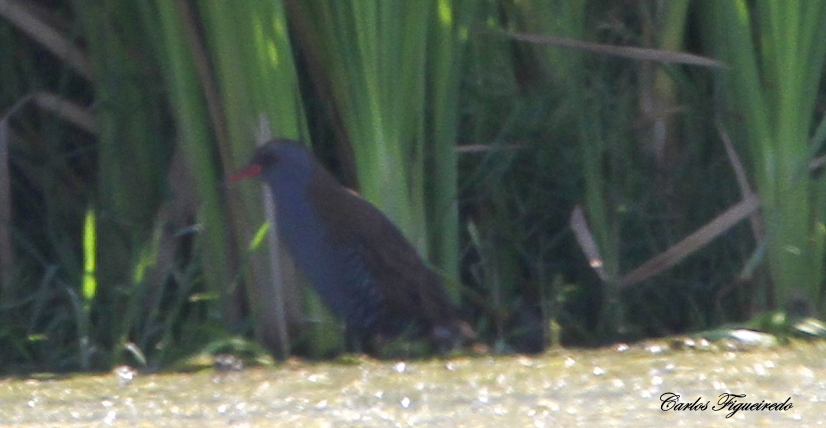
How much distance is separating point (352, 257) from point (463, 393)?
2.36 ft

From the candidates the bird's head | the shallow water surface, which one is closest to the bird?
the bird's head

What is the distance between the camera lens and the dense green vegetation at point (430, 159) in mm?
3000

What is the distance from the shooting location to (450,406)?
252 cm

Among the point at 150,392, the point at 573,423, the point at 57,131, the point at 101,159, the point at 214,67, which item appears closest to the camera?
the point at 573,423

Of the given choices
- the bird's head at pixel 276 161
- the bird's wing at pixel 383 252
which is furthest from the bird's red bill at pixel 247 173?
the bird's wing at pixel 383 252

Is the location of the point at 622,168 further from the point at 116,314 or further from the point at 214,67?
the point at 116,314

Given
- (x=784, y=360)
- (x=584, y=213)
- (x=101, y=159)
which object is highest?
(x=101, y=159)

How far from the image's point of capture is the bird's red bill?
2977 mm

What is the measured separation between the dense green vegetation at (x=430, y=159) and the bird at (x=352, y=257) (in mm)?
45

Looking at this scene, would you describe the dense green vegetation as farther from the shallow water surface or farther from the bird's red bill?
the shallow water surface

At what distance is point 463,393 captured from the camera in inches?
103

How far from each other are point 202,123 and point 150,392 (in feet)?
2.00

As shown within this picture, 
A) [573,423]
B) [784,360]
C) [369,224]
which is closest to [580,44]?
[369,224]

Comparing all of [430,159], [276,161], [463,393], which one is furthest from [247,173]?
[463,393]
